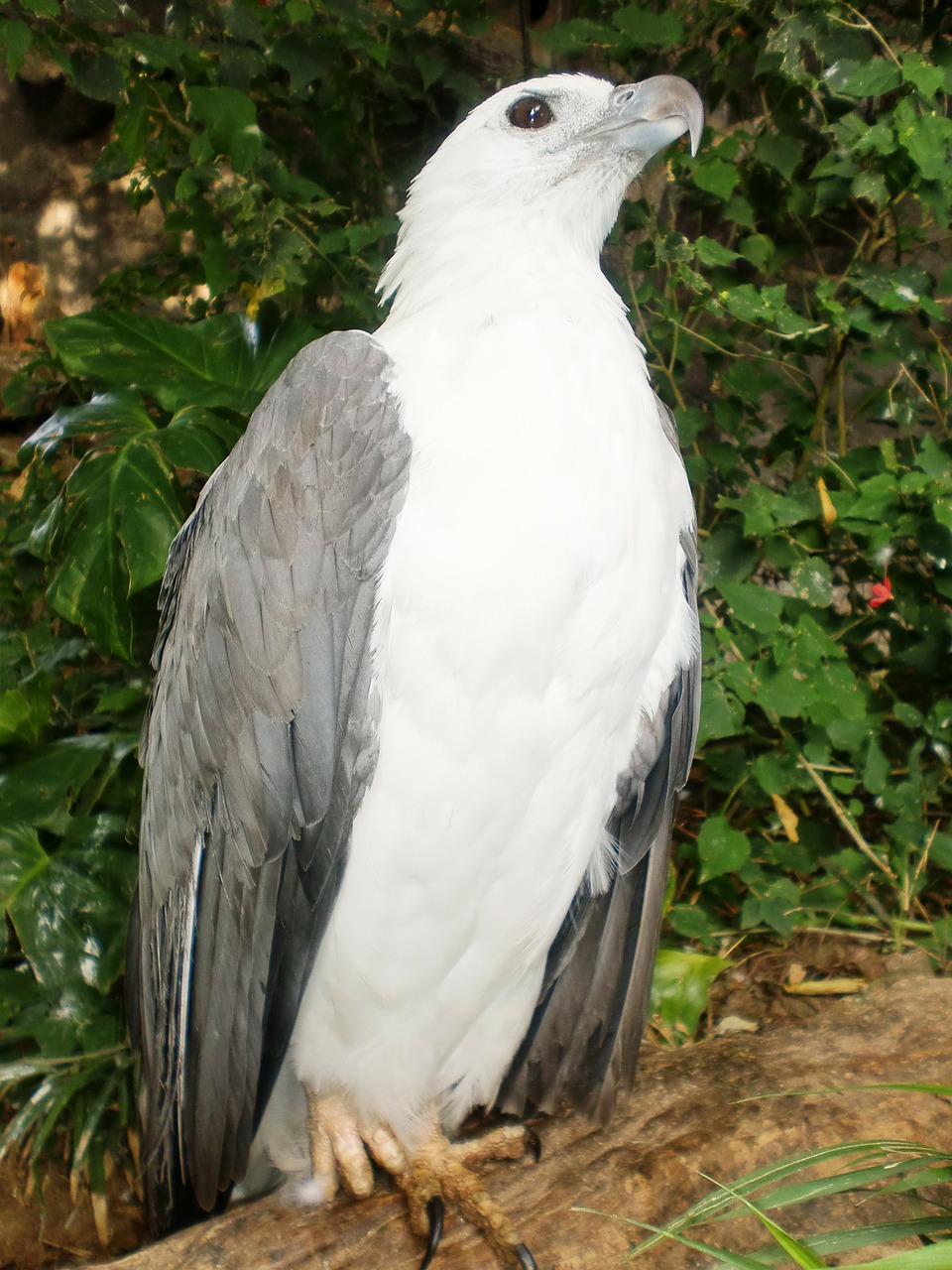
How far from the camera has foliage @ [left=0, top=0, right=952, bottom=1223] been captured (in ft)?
8.24

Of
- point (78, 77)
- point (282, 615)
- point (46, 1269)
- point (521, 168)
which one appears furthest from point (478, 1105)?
point (78, 77)

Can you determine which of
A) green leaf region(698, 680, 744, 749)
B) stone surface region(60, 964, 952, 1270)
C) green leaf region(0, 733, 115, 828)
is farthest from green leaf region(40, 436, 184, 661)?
green leaf region(698, 680, 744, 749)

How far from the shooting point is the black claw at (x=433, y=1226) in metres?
1.77

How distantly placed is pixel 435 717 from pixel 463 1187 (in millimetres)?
895

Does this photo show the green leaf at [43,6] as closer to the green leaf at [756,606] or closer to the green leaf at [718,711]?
the green leaf at [756,606]

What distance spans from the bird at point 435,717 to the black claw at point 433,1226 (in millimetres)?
21

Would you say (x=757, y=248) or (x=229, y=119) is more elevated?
(x=229, y=119)

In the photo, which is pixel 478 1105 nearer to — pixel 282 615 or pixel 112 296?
pixel 282 615

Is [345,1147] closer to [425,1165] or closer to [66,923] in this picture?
[425,1165]

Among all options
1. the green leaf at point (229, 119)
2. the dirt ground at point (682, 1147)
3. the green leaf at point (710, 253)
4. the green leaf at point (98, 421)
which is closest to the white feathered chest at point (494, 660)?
the dirt ground at point (682, 1147)

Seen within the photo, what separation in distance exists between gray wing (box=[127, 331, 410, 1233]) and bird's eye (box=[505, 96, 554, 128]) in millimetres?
642

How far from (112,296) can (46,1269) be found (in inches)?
117

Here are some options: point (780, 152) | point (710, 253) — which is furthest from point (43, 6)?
point (780, 152)

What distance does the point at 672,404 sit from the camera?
3330 mm
